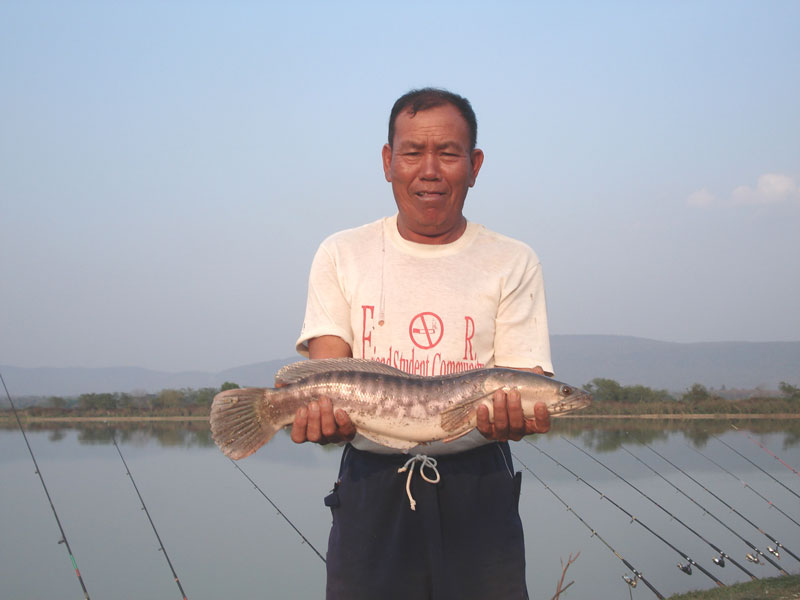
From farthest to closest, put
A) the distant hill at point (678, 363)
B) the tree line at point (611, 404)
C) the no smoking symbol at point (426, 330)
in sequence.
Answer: the distant hill at point (678, 363) < the tree line at point (611, 404) < the no smoking symbol at point (426, 330)

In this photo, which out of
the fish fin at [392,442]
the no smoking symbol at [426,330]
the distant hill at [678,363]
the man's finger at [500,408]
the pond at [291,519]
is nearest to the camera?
the man's finger at [500,408]

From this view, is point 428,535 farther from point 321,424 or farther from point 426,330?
point 426,330

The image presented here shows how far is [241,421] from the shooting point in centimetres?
309

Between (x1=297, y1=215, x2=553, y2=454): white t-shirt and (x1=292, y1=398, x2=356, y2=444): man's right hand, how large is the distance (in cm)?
23

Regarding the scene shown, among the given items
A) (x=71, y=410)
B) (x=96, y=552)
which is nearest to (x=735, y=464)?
(x=96, y=552)

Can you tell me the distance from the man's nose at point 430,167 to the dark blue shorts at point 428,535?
4.47ft

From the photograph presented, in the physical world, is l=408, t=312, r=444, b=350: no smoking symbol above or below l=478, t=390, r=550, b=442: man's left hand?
above

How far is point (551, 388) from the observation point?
303 cm

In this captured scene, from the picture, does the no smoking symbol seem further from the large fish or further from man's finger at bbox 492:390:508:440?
man's finger at bbox 492:390:508:440

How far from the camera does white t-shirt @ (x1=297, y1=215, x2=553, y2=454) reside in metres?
3.21

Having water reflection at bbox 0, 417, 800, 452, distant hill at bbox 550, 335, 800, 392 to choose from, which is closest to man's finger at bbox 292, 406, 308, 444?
water reflection at bbox 0, 417, 800, 452

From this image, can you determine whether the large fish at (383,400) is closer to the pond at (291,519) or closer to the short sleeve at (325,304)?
the short sleeve at (325,304)

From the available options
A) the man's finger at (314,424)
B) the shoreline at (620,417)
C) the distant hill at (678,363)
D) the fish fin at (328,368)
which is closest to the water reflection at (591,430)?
the shoreline at (620,417)

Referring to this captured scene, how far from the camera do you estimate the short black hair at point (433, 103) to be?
332 cm
